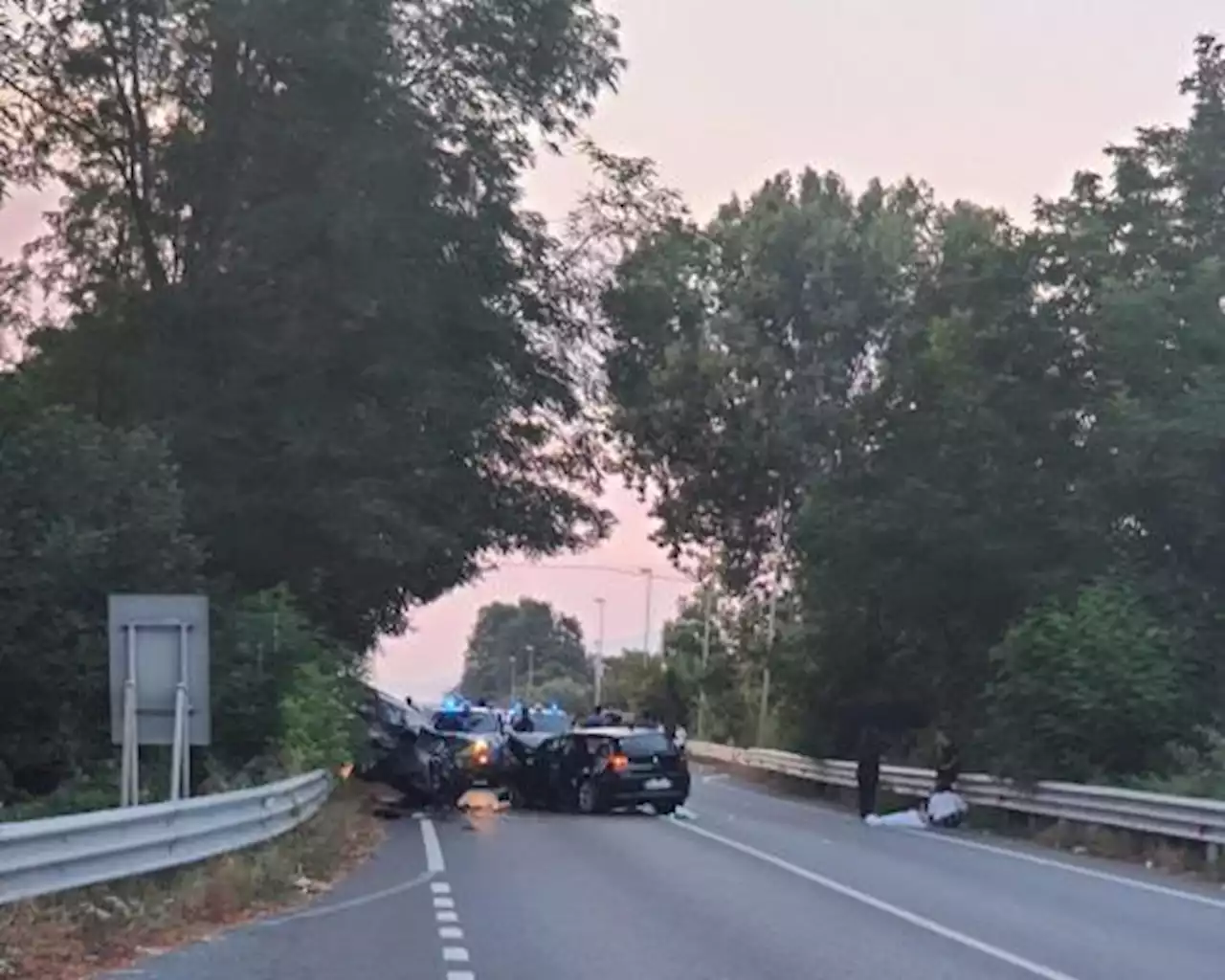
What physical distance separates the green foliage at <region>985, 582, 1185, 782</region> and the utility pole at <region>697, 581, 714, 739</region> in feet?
119

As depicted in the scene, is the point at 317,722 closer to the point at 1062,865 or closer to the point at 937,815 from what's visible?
the point at 1062,865

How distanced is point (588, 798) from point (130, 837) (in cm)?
2019

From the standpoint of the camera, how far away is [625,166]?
38.1 m

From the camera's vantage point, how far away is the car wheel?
3509 centimetres

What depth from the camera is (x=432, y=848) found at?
25719 millimetres

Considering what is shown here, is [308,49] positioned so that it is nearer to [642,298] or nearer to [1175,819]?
[642,298]

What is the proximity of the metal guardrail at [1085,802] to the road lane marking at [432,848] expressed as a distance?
8.37 m

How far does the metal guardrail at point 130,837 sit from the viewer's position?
13281mm

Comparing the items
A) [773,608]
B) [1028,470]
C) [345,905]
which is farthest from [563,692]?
[345,905]

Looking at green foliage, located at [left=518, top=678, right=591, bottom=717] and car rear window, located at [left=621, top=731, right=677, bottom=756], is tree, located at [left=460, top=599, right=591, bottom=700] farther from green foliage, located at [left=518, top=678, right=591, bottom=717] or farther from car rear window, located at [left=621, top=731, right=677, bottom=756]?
car rear window, located at [left=621, top=731, right=677, bottom=756]

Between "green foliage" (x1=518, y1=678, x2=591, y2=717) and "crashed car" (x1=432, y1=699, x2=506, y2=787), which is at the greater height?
"crashed car" (x1=432, y1=699, x2=506, y2=787)

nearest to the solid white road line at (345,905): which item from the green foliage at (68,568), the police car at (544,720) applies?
the green foliage at (68,568)

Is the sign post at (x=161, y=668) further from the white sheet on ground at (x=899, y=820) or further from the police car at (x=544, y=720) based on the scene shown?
the police car at (x=544, y=720)

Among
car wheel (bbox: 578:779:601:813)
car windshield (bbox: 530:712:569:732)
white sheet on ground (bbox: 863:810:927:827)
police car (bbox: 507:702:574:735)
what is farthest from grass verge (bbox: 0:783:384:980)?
car windshield (bbox: 530:712:569:732)
